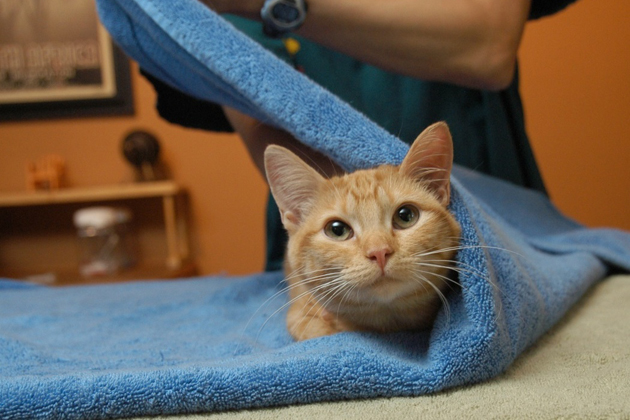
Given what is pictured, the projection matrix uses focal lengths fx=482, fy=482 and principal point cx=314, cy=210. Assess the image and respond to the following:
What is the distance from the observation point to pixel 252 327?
35.0 inches

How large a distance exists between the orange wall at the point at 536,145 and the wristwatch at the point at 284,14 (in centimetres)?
178

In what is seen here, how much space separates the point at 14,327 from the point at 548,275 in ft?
3.27

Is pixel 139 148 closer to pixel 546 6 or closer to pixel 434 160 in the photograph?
pixel 546 6

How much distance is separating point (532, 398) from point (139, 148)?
2.30 m

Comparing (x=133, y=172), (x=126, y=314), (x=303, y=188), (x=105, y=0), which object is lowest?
(x=133, y=172)

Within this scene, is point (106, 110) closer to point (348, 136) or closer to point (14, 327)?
point (14, 327)

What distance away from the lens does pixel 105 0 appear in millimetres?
912

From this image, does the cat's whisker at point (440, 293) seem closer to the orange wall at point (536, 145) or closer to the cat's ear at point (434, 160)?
the cat's ear at point (434, 160)

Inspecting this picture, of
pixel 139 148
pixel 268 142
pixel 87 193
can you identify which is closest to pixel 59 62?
pixel 139 148

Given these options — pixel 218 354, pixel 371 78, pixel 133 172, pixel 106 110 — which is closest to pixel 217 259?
pixel 133 172

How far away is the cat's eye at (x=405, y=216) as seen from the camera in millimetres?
675

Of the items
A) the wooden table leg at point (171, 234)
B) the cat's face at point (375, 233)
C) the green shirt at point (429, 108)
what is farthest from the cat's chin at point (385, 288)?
the wooden table leg at point (171, 234)

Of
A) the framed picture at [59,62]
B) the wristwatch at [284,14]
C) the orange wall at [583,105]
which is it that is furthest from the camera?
the framed picture at [59,62]

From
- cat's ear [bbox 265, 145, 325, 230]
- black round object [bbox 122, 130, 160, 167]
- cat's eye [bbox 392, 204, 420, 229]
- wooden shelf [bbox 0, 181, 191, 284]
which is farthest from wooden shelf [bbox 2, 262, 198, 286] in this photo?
cat's eye [bbox 392, 204, 420, 229]
